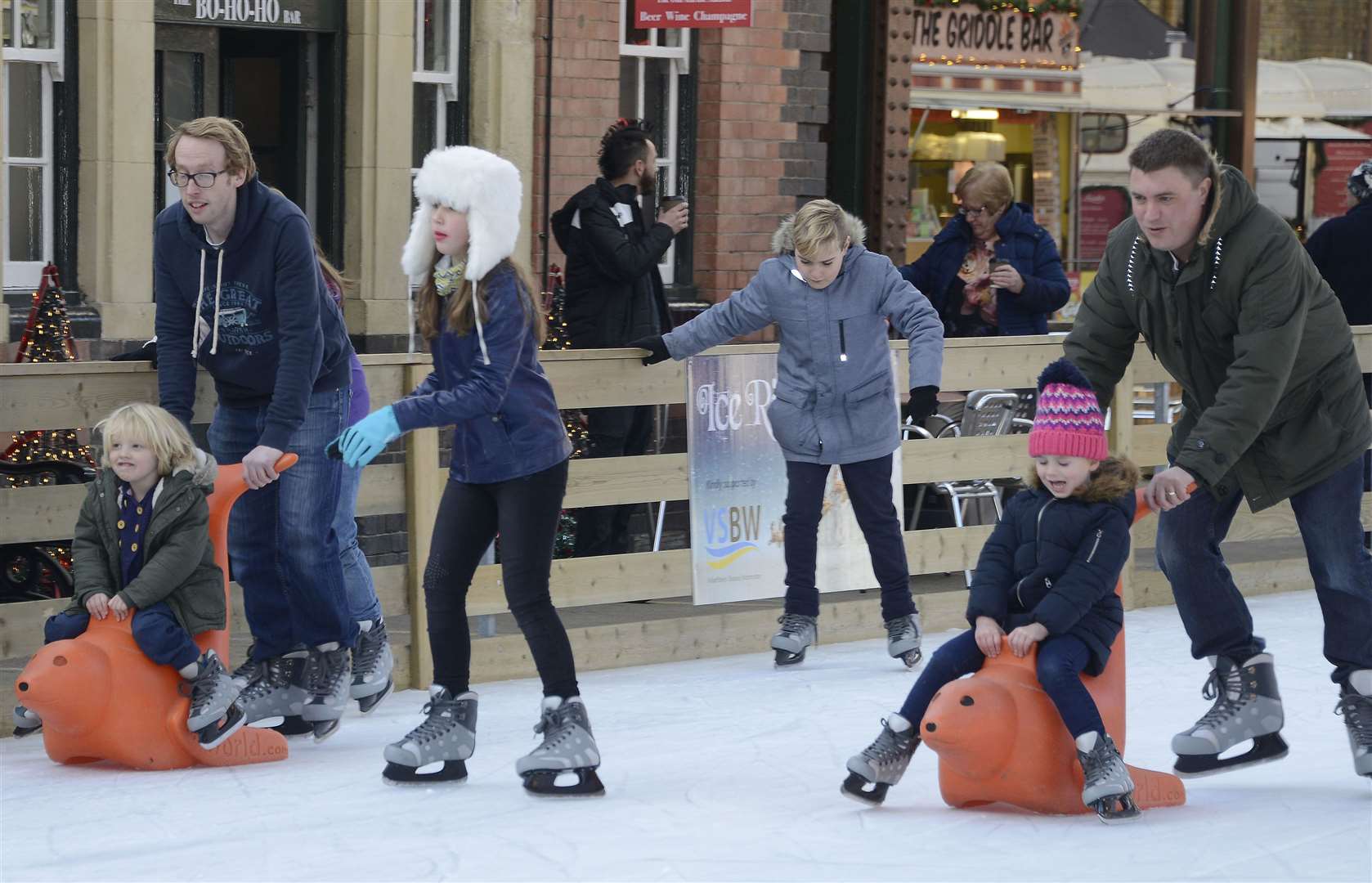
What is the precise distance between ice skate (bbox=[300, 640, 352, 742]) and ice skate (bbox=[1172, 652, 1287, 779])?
248 centimetres

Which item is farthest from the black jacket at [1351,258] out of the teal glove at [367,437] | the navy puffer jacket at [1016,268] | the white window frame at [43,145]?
the teal glove at [367,437]

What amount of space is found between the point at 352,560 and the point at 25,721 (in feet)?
3.71

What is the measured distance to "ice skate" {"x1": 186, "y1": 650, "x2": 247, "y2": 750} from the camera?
6.20 metres

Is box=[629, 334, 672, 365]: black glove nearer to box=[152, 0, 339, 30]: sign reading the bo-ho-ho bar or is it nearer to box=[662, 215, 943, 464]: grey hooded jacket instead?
box=[662, 215, 943, 464]: grey hooded jacket

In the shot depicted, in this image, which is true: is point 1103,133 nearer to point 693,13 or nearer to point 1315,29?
point 1315,29

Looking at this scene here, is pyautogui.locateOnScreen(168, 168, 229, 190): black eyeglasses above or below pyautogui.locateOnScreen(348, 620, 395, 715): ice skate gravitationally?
above

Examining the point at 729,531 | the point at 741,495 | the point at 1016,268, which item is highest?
the point at 1016,268

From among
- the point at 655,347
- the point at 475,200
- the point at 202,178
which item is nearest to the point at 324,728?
the point at 202,178

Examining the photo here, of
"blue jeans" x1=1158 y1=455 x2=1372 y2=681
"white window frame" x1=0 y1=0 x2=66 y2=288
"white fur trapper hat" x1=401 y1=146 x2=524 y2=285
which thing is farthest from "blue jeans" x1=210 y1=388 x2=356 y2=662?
"white window frame" x1=0 y1=0 x2=66 y2=288

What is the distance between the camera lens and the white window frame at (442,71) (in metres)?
11.1

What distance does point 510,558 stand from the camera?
5961 millimetres

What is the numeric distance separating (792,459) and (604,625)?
3.09 ft

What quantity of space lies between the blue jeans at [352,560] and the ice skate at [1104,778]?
237 centimetres

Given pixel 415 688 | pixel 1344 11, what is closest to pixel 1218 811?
pixel 415 688
